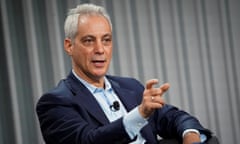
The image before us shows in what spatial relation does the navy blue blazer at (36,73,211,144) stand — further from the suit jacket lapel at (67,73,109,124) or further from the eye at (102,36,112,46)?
the eye at (102,36,112,46)

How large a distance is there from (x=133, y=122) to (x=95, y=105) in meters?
0.34

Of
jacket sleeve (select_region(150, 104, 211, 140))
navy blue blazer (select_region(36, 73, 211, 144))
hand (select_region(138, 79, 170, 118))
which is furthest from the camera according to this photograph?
jacket sleeve (select_region(150, 104, 211, 140))

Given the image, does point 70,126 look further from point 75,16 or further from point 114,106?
→ point 75,16

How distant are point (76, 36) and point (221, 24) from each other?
1487mm

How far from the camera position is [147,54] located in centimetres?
277

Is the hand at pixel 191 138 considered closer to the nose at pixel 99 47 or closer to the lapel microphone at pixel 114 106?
the lapel microphone at pixel 114 106

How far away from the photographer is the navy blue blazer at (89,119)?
147 centimetres

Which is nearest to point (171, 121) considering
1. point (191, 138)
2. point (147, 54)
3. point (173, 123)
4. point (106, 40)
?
point (173, 123)

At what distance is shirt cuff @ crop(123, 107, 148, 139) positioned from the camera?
4.64 feet

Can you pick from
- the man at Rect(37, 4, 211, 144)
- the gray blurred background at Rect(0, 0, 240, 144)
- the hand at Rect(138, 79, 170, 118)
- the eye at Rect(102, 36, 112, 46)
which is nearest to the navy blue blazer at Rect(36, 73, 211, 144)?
the man at Rect(37, 4, 211, 144)

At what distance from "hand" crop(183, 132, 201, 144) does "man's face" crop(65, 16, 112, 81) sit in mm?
431

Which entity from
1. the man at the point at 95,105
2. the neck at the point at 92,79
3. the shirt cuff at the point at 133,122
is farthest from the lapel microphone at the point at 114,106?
the shirt cuff at the point at 133,122

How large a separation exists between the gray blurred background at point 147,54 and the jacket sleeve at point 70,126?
0.95 m

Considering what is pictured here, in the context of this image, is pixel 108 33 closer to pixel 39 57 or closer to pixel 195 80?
pixel 39 57
